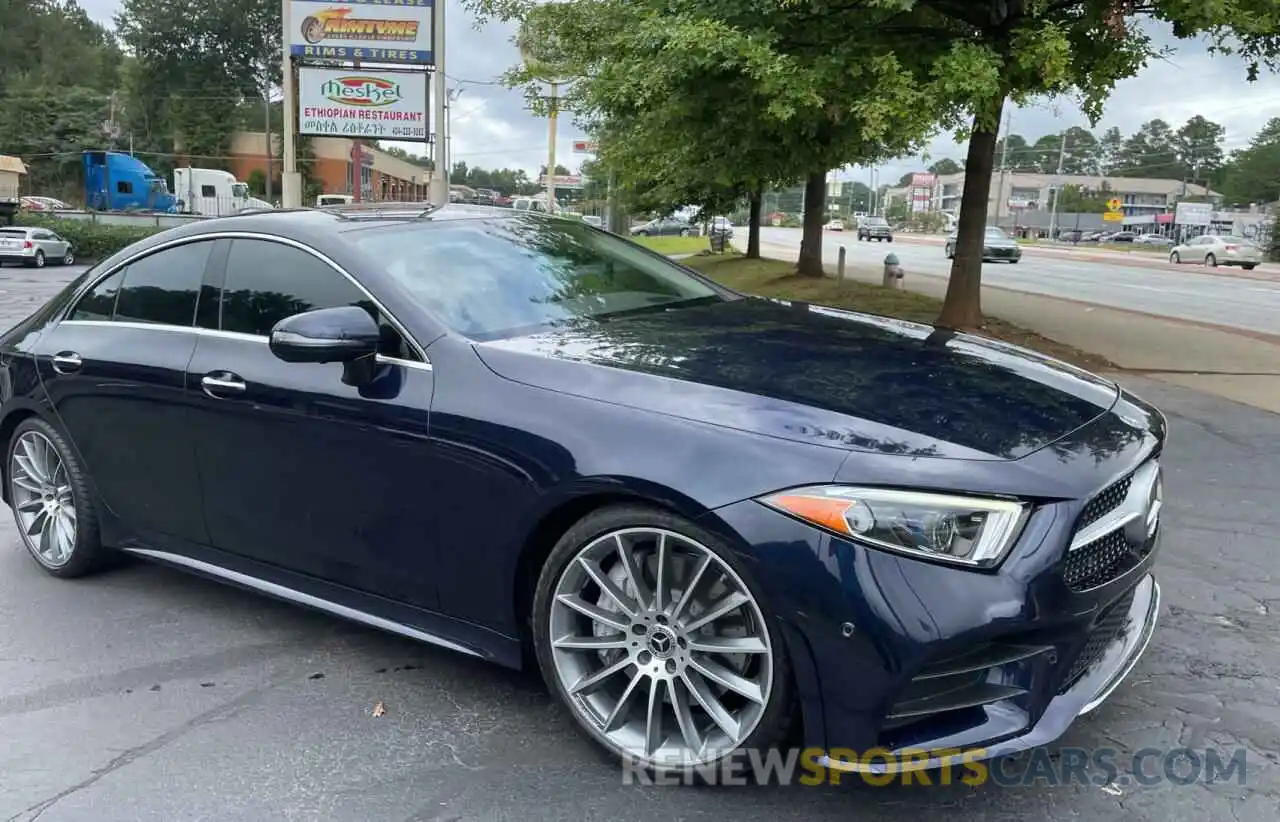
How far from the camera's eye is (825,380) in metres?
2.95

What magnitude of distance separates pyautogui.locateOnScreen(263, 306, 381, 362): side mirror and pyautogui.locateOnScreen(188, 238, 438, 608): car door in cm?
12

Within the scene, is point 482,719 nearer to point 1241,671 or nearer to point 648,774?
point 648,774

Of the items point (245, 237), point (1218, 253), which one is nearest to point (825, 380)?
point (245, 237)

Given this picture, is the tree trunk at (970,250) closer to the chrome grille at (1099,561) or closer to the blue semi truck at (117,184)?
the chrome grille at (1099,561)

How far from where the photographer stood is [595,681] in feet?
9.47

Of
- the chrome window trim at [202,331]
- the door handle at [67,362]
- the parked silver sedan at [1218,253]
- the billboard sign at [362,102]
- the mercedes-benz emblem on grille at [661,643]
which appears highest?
the billboard sign at [362,102]

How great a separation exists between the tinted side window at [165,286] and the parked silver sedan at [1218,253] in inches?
1637

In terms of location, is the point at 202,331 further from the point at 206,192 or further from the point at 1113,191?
the point at 1113,191

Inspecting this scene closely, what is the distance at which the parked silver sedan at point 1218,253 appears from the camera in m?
37.6

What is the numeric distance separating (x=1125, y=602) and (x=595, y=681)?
1.53 m

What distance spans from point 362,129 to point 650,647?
21.6m

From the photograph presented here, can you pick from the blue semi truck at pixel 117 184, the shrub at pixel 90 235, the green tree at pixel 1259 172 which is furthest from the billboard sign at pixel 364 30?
the green tree at pixel 1259 172

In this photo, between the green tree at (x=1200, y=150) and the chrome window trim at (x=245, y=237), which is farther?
the green tree at (x=1200, y=150)

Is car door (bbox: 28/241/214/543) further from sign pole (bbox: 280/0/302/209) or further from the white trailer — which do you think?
the white trailer
